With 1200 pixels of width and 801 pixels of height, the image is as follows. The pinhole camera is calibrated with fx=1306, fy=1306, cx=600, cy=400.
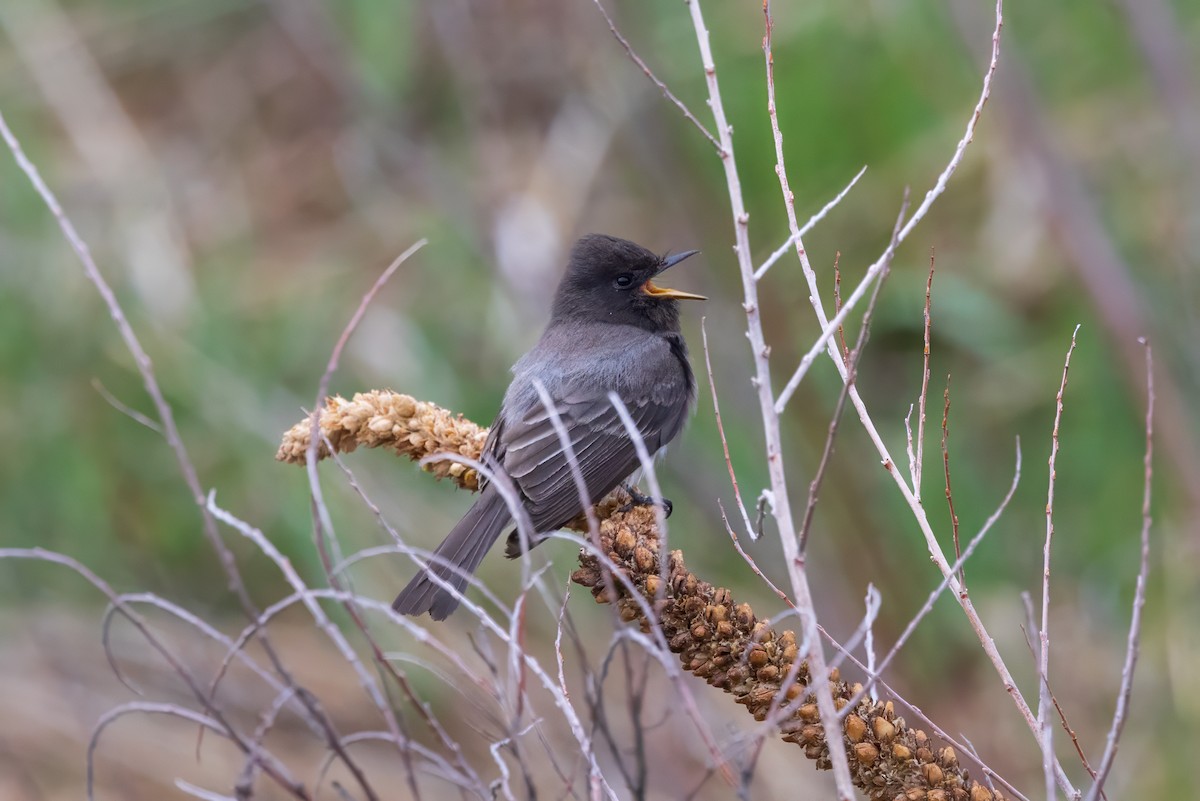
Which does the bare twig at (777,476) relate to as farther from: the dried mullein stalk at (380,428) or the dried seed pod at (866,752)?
the dried mullein stalk at (380,428)

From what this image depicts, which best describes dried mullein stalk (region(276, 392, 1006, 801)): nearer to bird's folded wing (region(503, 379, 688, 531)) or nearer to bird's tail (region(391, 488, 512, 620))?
bird's tail (region(391, 488, 512, 620))

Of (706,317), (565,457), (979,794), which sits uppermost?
(706,317)

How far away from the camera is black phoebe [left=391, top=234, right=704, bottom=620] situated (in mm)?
3758

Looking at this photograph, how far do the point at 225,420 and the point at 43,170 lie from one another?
6.36 feet

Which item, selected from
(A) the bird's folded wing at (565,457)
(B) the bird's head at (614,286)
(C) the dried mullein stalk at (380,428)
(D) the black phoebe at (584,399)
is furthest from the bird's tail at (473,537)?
(B) the bird's head at (614,286)

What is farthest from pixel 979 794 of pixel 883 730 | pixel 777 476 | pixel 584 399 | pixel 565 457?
pixel 584 399

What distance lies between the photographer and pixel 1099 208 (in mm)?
6465

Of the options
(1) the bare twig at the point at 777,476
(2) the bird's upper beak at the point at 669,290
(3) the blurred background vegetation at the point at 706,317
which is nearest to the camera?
(1) the bare twig at the point at 777,476

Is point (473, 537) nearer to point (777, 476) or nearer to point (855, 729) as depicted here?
point (855, 729)

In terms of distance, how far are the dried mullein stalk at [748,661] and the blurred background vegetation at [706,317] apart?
246 cm

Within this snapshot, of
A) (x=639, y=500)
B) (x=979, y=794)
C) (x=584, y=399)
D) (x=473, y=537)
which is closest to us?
(x=979, y=794)

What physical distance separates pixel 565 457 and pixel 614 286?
43.4 inches

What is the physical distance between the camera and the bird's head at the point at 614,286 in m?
4.86

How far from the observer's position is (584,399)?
4.30 metres
